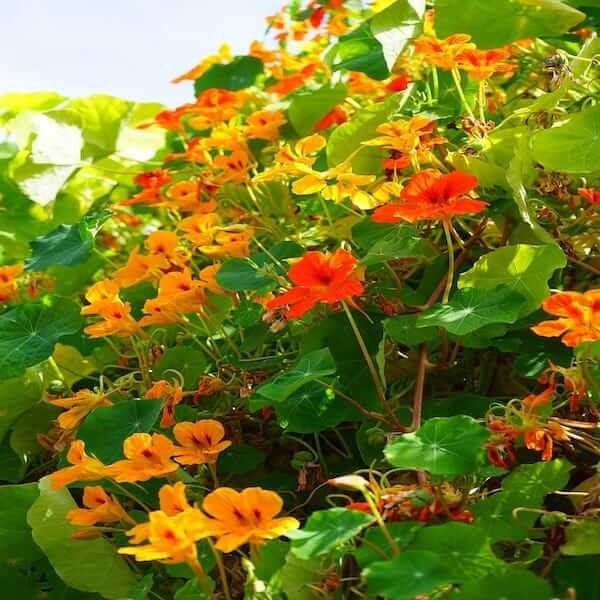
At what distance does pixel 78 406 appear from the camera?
3.98 feet

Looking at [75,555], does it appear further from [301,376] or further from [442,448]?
[442,448]

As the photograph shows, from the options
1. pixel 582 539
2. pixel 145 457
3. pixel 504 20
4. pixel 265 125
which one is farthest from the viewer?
pixel 265 125

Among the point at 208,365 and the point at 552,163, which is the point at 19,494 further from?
the point at 552,163

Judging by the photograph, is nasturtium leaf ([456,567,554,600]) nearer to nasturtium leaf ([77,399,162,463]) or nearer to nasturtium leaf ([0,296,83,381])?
nasturtium leaf ([77,399,162,463])

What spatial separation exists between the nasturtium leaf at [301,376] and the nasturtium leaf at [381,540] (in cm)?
19

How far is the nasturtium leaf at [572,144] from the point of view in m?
1.12

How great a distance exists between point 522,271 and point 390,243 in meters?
0.14

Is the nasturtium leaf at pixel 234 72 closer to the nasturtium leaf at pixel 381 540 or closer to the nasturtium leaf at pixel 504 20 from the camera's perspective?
the nasturtium leaf at pixel 504 20

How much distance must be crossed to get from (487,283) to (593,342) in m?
0.16

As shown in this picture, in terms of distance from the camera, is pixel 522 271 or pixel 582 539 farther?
pixel 522 271

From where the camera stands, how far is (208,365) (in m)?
1.33

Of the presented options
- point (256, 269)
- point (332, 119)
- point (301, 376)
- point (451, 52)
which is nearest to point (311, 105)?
point (332, 119)

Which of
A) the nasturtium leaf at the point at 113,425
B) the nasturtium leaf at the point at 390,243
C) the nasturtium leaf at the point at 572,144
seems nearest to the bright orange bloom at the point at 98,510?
the nasturtium leaf at the point at 113,425

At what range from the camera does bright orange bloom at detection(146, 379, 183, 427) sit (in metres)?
1.13
